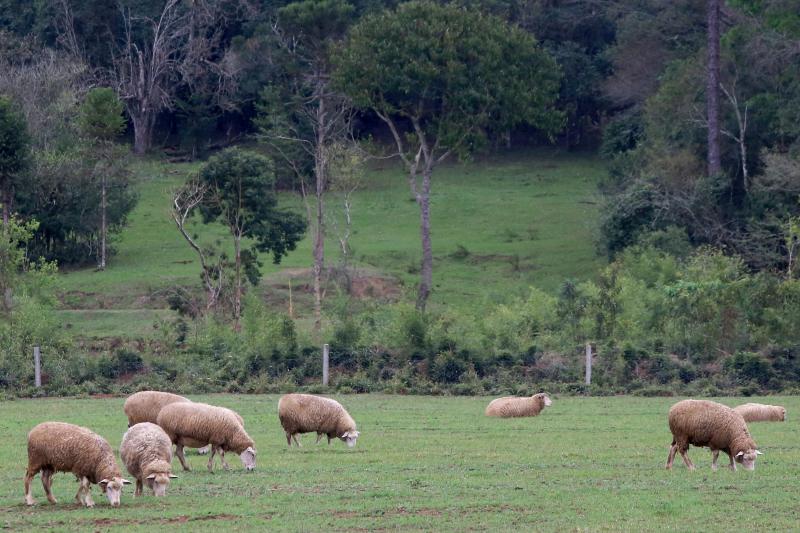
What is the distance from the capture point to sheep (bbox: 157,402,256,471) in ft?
62.1

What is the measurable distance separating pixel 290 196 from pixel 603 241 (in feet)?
64.9

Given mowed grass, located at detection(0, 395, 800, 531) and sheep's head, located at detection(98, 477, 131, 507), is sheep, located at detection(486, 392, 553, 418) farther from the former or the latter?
sheep's head, located at detection(98, 477, 131, 507)

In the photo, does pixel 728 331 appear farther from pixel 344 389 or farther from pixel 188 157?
pixel 188 157

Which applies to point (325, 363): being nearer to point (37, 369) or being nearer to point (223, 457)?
point (37, 369)

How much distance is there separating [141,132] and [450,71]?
1117 inches

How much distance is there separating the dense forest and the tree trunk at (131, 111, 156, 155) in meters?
0.12

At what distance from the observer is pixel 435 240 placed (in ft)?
206

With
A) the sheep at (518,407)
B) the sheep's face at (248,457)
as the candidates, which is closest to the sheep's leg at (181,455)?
the sheep's face at (248,457)

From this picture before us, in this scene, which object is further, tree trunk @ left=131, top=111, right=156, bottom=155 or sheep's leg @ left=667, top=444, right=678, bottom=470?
tree trunk @ left=131, top=111, right=156, bottom=155

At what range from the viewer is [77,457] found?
623 inches

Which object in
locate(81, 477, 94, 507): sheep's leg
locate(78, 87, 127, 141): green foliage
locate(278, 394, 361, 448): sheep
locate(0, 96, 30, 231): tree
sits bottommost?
locate(278, 394, 361, 448): sheep

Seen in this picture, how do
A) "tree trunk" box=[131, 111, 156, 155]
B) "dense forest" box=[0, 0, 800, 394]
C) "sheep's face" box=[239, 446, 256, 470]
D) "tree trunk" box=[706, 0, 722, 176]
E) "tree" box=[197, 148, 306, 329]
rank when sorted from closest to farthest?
"sheep's face" box=[239, 446, 256, 470]
"dense forest" box=[0, 0, 800, 394]
"tree" box=[197, 148, 306, 329]
"tree trunk" box=[706, 0, 722, 176]
"tree trunk" box=[131, 111, 156, 155]

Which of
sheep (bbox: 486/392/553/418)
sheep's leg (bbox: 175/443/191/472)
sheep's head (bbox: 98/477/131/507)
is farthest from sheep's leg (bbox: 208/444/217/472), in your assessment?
sheep (bbox: 486/392/553/418)

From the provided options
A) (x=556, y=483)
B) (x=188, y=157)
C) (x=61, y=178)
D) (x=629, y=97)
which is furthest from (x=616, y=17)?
(x=556, y=483)
